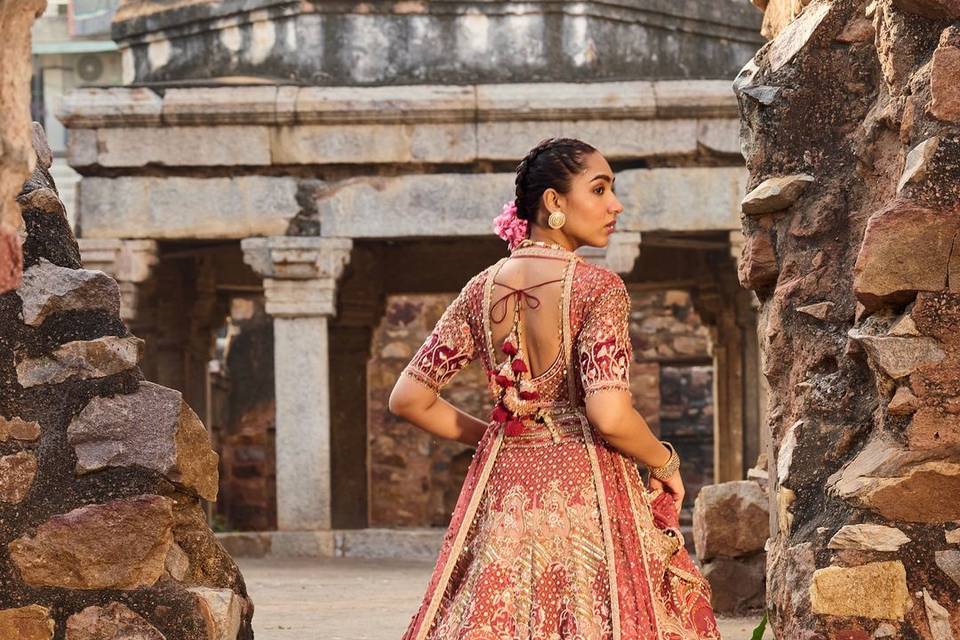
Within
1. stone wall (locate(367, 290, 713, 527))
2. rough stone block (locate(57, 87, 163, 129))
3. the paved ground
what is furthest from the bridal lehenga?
stone wall (locate(367, 290, 713, 527))

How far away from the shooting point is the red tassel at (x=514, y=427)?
355cm

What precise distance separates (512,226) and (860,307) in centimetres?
Result: 85

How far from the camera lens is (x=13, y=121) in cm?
232

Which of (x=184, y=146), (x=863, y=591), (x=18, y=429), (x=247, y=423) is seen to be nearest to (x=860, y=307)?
(x=863, y=591)

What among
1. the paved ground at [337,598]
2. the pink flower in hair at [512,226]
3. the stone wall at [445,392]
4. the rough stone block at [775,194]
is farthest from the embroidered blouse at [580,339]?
the stone wall at [445,392]

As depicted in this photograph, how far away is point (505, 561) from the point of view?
11.3ft

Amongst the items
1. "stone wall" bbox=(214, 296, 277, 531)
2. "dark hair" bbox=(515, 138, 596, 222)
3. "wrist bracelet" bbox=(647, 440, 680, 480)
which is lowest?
"stone wall" bbox=(214, 296, 277, 531)

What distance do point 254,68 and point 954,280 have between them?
7587mm

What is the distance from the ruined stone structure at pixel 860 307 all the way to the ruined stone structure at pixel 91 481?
55.2 inches

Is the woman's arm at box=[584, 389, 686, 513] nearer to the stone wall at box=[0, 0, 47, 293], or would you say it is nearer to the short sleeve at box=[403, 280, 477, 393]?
the short sleeve at box=[403, 280, 477, 393]

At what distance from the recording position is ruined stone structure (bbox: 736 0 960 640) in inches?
141

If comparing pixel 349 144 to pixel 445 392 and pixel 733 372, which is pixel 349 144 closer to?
pixel 733 372

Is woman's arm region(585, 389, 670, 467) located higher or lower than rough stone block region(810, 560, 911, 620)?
higher

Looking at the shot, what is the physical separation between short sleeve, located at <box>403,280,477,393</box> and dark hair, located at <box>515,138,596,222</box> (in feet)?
0.72
